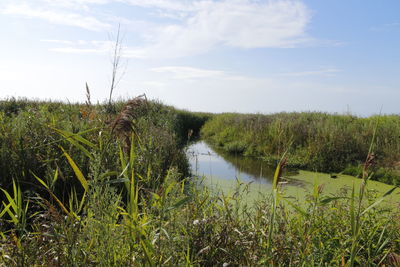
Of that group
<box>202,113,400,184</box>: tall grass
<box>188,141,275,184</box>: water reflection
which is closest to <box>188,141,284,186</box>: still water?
<box>188,141,275,184</box>: water reflection

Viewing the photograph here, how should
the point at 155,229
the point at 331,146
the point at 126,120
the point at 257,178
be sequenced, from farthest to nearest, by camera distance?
the point at 331,146 < the point at 257,178 < the point at 155,229 < the point at 126,120

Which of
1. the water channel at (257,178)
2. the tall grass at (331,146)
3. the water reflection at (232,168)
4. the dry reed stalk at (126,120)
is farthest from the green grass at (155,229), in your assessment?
the tall grass at (331,146)

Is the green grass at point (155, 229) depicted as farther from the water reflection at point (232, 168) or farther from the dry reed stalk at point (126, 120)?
the water reflection at point (232, 168)

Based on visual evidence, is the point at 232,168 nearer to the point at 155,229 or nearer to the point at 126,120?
the point at 155,229

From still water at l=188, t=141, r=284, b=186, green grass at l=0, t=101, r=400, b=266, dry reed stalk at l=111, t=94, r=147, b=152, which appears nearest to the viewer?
dry reed stalk at l=111, t=94, r=147, b=152

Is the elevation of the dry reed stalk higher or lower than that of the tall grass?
higher

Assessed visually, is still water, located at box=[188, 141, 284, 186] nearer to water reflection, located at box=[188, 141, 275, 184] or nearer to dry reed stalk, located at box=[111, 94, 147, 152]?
water reflection, located at box=[188, 141, 275, 184]

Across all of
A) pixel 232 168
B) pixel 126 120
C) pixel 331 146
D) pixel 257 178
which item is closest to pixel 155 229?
pixel 126 120

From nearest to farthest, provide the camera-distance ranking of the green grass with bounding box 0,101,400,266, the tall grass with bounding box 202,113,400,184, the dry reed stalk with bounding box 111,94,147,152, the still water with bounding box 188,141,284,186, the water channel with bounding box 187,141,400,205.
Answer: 1. the dry reed stalk with bounding box 111,94,147,152
2. the green grass with bounding box 0,101,400,266
3. the water channel with bounding box 187,141,400,205
4. the still water with bounding box 188,141,284,186
5. the tall grass with bounding box 202,113,400,184

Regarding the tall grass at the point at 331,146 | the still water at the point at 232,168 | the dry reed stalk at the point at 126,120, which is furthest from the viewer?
the tall grass at the point at 331,146

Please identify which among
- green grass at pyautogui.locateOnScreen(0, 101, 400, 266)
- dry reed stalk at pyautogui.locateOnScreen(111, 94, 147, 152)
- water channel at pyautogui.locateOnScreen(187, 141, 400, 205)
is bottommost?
water channel at pyautogui.locateOnScreen(187, 141, 400, 205)

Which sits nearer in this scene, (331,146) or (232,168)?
(232,168)

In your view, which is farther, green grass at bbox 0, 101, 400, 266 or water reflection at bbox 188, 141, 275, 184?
water reflection at bbox 188, 141, 275, 184

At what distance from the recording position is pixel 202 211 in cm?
283
